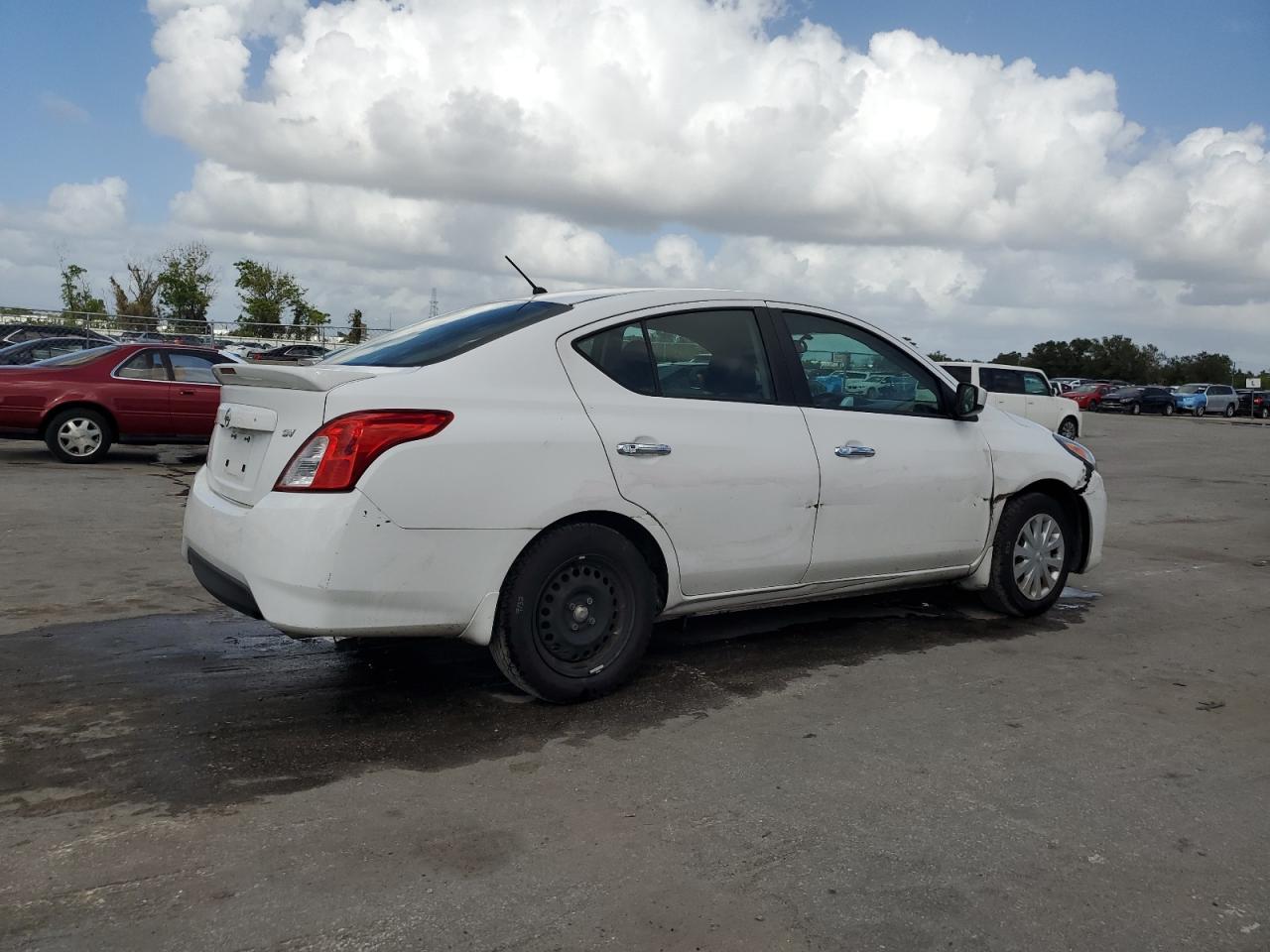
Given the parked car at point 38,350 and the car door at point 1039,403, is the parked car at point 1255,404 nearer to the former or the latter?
the car door at point 1039,403

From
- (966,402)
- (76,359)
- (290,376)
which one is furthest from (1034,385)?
(290,376)

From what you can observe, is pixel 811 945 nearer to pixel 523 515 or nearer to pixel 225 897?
pixel 225 897

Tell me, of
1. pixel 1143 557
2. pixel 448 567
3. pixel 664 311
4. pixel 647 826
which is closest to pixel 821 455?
pixel 664 311

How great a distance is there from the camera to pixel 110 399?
43.7 ft

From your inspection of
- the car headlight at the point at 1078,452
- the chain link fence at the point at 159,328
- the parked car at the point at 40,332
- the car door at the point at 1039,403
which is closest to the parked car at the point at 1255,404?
the car door at the point at 1039,403

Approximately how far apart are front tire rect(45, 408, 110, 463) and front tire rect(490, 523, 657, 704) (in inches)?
420

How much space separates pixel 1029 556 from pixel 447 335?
340cm

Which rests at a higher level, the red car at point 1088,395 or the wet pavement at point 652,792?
the red car at point 1088,395

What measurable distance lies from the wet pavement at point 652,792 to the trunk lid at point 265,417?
2.91ft

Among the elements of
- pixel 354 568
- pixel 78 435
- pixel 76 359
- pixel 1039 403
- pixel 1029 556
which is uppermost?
pixel 76 359

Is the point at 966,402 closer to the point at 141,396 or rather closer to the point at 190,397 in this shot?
the point at 190,397

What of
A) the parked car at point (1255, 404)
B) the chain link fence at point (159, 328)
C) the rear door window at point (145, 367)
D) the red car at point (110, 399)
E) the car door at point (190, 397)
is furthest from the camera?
the parked car at point (1255, 404)

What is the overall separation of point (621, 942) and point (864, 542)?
2907mm

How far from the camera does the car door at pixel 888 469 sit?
16.8ft
